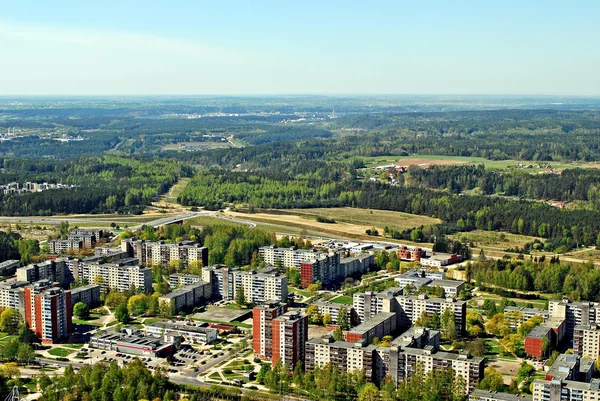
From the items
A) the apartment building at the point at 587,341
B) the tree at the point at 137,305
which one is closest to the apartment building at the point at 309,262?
the tree at the point at 137,305

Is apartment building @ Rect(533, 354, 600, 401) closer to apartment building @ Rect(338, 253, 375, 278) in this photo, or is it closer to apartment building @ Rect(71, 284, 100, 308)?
apartment building @ Rect(338, 253, 375, 278)

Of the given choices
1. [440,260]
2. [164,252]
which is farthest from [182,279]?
[440,260]

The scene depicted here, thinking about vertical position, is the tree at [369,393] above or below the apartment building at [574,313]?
below

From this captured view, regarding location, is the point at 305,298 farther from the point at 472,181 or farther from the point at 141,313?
the point at 472,181

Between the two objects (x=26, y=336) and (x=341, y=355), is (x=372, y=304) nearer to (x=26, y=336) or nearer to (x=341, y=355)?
(x=341, y=355)

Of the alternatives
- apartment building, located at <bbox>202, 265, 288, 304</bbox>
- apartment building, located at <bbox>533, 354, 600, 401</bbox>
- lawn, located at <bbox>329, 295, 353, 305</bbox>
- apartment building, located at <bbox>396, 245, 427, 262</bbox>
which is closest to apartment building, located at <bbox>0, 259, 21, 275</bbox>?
apartment building, located at <bbox>202, 265, 288, 304</bbox>

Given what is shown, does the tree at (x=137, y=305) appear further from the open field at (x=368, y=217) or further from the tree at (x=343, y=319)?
the open field at (x=368, y=217)
